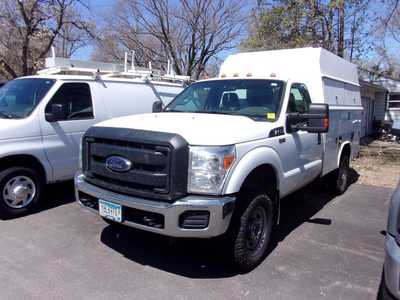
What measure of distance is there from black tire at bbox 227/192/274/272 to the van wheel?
3.37 meters

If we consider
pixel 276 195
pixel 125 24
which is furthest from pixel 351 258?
pixel 125 24

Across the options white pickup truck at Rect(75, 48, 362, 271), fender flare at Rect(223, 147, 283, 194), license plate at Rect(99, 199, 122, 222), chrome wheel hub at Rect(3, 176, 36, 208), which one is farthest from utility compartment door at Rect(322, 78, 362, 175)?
chrome wheel hub at Rect(3, 176, 36, 208)

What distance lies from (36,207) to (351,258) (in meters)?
4.56

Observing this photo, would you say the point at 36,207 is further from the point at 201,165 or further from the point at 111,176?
the point at 201,165

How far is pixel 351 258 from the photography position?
4332 mm

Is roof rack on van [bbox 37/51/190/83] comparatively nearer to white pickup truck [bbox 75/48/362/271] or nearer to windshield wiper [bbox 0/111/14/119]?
windshield wiper [bbox 0/111/14/119]

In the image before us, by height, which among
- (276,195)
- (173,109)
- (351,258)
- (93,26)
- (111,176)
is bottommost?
(351,258)

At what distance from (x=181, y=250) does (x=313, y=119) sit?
7.24 ft

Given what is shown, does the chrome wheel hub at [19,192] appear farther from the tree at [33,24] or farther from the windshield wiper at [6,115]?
the tree at [33,24]

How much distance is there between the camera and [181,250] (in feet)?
14.5

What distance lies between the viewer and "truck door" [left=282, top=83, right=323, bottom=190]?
15.1 feet

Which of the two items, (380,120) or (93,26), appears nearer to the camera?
(93,26)

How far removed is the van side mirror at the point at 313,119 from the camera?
4.33m

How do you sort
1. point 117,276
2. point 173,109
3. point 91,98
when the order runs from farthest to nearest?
point 91,98
point 173,109
point 117,276
